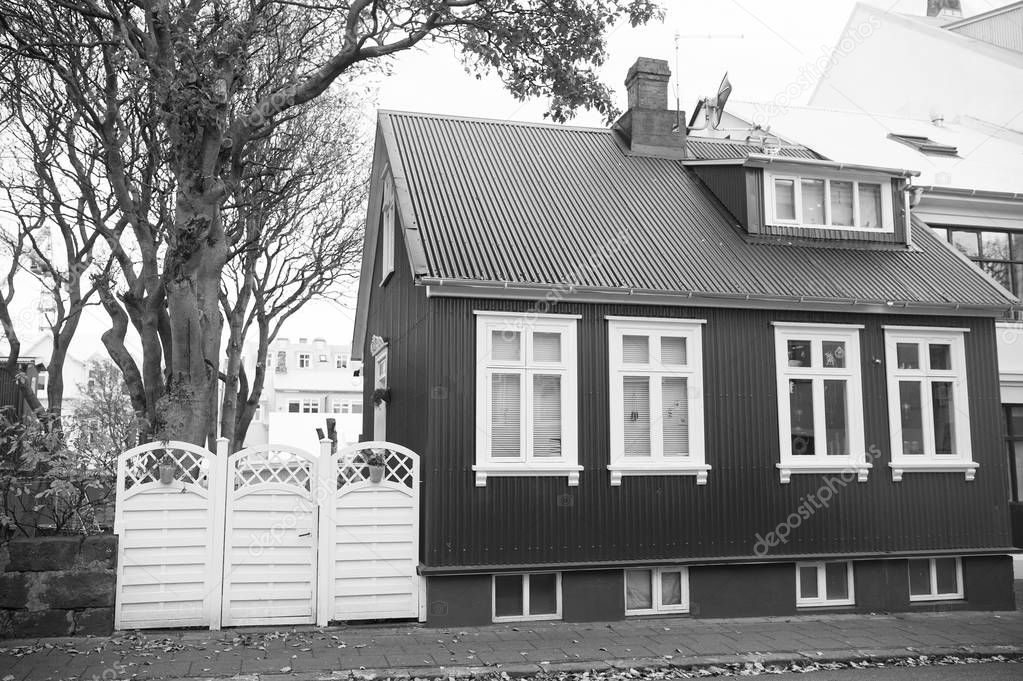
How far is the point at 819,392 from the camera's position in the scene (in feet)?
44.5

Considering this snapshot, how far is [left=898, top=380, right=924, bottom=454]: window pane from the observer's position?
45.8 ft

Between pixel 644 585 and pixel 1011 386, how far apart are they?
9680 millimetres

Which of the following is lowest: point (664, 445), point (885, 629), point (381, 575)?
point (885, 629)

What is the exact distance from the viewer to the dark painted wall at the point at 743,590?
12.7 meters

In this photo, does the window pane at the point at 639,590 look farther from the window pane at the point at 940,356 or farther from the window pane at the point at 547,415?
the window pane at the point at 940,356

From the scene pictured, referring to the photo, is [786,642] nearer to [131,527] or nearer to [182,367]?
[131,527]

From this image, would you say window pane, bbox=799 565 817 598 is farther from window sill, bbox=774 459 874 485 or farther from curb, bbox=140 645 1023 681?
curb, bbox=140 645 1023 681

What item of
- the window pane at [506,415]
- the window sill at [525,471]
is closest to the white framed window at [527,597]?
the window sill at [525,471]

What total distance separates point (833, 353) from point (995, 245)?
712cm

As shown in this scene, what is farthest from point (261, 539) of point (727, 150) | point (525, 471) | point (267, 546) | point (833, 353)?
point (727, 150)

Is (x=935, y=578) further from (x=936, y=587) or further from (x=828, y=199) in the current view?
(x=828, y=199)

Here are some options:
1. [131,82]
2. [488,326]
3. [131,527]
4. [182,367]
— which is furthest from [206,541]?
[131,82]

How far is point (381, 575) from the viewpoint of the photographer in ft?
37.4

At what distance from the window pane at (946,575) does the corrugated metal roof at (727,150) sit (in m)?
7.79
